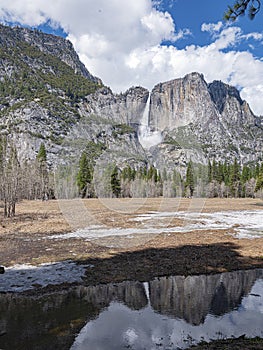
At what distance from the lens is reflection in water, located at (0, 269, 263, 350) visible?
6.45 metres

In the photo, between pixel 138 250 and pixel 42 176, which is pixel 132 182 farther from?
pixel 138 250

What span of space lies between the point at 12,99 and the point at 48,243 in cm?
18799

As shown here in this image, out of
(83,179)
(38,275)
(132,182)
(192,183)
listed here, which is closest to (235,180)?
(192,183)

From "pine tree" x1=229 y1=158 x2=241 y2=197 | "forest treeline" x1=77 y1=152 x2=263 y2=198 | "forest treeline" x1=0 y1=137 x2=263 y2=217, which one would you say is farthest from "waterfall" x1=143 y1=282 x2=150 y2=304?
"pine tree" x1=229 y1=158 x2=241 y2=197

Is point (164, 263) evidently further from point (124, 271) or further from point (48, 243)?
point (48, 243)

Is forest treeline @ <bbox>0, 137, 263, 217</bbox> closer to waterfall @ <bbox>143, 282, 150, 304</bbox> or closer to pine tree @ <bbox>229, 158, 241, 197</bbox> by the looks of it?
pine tree @ <bbox>229, 158, 241, 197</bbox>

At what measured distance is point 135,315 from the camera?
7785 mm

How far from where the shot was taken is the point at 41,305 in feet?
27.3

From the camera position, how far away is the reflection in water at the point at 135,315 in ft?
21.2

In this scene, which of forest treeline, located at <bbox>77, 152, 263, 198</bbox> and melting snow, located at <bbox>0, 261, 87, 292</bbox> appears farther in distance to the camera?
forest treeline, located at <bbox>77, 152, 263, 198</bbox>

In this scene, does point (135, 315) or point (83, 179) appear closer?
point (135, 315)

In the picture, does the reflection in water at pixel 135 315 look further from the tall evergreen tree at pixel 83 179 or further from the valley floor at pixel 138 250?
the tall evergreen tree at pixel 83 179

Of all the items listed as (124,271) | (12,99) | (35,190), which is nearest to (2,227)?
(124,271)

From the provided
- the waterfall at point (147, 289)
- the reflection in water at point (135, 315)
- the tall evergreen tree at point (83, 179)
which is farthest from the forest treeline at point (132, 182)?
the reflection in water at point (135, 315)
